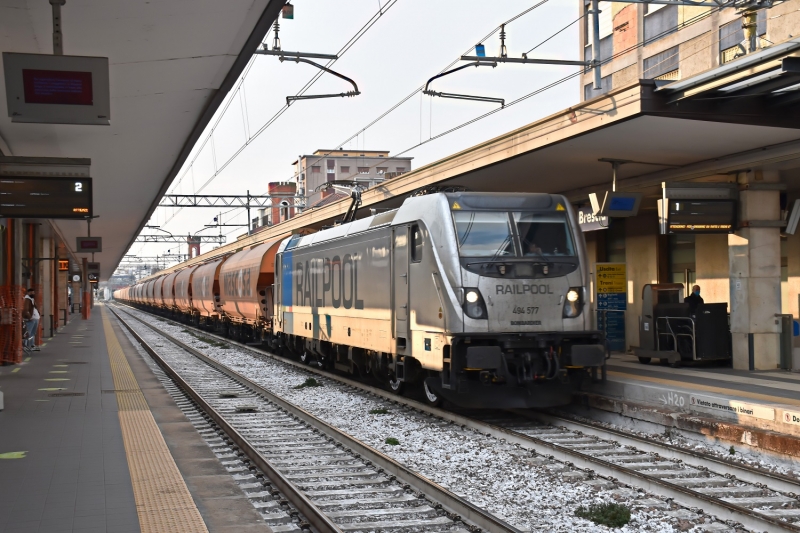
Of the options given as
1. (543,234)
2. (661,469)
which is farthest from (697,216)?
(661,469)

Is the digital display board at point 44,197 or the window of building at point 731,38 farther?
the window of building at point 731,38

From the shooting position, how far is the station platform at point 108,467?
633cm

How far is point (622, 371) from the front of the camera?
14.7 m

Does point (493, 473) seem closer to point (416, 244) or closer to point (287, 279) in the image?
point (416, 244)

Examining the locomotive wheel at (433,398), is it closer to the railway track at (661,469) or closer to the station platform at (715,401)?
the railway track at (661,469)

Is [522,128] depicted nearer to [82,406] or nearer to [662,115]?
[662,115]

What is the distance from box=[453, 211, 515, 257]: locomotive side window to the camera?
1121 cm

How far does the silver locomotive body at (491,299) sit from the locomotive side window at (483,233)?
0.05 feet

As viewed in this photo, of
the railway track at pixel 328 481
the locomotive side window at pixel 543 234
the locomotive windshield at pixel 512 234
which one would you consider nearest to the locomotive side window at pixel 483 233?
the locomotive windshield at pixel 512 234

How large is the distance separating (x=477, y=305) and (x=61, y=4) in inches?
236

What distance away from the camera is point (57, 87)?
8.48m

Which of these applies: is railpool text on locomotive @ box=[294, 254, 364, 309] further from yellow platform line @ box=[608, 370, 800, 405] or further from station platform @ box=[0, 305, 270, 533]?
yellow platform line @ box=[608, 370, 800, 405]

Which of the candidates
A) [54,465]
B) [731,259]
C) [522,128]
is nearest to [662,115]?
[522,128]

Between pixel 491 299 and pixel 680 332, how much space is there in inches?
249
